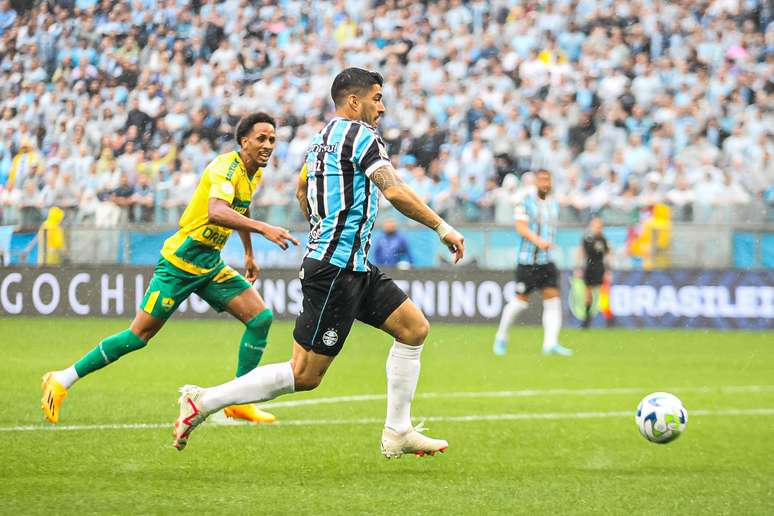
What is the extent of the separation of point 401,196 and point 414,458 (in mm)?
2077

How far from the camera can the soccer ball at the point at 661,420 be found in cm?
789

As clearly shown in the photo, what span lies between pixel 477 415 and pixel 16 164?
54.7ft

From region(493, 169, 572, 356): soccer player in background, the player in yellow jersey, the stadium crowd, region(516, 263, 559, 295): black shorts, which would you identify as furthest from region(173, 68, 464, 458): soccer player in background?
the stadium crowd

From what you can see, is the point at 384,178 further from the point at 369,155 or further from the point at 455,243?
the point at 455,243

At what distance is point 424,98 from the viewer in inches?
951

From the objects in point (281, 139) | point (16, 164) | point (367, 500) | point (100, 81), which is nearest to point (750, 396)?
point (367, 500)

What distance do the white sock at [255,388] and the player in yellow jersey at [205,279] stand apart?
1.91 m

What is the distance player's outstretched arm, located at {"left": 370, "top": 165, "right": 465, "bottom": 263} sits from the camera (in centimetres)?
675

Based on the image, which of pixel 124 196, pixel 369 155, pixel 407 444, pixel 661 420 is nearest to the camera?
→ pixel 369 155

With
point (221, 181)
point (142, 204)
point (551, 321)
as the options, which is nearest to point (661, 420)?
point (221, 181)

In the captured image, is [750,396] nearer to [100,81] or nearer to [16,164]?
[16,164]

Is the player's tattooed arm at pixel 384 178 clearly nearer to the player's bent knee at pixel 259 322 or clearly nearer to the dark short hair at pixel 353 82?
the dark short hair at pixel 353 82

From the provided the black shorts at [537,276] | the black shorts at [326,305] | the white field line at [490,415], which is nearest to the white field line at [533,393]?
the white field line at [490,415]

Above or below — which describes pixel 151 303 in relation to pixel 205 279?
below
